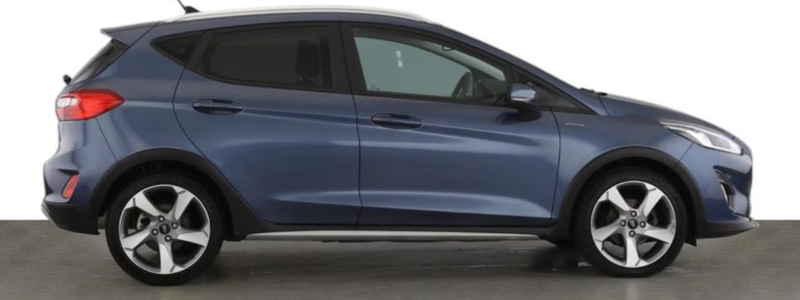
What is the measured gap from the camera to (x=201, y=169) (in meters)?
10.2

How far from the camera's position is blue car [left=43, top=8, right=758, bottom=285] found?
10.2 m

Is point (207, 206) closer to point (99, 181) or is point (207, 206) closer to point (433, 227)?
point (99, 181)

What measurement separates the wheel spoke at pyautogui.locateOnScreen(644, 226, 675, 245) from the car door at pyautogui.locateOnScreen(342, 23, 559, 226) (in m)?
0.64

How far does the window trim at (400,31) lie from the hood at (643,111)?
0.65 m

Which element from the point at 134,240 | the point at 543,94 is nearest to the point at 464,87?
the point at 543,94

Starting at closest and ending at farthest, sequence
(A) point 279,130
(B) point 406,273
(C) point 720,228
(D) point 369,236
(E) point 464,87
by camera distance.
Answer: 1. (A) point 279,130
2. (D) point 369,236
3. (E) point 464,87
4. (C) point 720,228
5. (B) point 406,273

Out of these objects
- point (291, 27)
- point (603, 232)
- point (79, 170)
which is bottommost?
point (79, 170)

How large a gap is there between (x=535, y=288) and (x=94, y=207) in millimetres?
2581

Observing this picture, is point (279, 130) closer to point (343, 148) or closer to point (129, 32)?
point (343, 148)

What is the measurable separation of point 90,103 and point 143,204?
0.65m

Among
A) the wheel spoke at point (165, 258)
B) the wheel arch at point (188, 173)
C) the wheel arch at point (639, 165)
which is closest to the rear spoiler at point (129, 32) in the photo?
the wheel arch at point (188, 173)

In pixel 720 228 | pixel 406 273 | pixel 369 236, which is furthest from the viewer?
pixel 406 273

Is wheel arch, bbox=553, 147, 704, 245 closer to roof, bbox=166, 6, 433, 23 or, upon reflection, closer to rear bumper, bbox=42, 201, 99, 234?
roof, bbox=166, 6, 433, 23

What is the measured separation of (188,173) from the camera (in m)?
10.3
